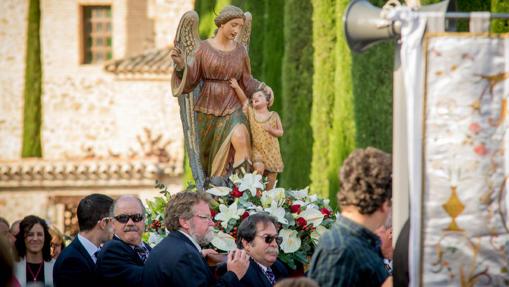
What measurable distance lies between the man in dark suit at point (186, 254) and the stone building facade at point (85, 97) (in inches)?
1049

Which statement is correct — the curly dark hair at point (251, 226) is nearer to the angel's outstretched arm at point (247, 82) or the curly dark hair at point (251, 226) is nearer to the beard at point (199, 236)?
the beard at point (199, 236)

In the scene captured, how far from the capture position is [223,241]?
9.02 m

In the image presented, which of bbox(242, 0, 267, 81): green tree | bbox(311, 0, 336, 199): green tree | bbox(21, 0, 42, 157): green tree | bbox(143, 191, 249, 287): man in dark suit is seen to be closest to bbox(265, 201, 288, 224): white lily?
bbox(143, 191, 249, 287): man in dark suit

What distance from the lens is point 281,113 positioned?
23.5 meters

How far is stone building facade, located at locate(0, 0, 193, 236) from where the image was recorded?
34.8m

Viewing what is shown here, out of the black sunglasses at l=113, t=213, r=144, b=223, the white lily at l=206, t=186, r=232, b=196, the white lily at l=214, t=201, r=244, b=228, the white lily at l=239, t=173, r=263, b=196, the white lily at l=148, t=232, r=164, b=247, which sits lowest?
the white lily at l=148, t=232, r=164, b=247

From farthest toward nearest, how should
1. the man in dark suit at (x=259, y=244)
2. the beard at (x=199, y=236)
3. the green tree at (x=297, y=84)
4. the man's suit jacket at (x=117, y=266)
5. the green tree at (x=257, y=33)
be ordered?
the green tree at (x=257, y=33) < the green tree at (x=297, y=84) < the man's suit jacket at (x=117, y=266) < the man in dark suit at (x=259, y=244) < the beard at (x=199, y=236)

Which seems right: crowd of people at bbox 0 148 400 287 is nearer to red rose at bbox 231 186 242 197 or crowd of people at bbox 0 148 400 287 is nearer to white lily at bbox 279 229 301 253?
white lily at bbox 279 229 301 253

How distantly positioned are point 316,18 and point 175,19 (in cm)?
1763

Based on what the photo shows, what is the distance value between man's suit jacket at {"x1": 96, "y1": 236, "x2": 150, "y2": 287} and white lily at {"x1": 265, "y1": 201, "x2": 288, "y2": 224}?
1122 mm

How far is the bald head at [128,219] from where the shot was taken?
8.46 m

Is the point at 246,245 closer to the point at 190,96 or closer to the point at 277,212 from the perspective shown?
the point at 277,212

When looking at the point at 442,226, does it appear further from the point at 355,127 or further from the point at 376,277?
the point at 355,127

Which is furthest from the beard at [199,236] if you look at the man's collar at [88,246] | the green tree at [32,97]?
the green tree at [32,97]
